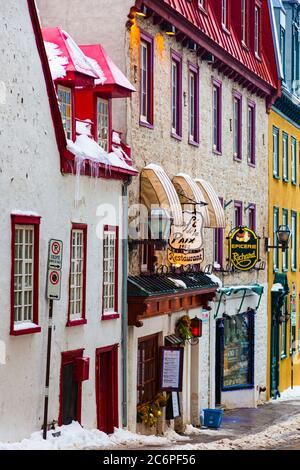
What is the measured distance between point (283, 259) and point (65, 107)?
23.2m

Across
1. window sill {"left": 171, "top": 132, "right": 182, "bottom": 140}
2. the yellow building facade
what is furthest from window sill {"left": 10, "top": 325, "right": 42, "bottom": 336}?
the yellow building facade

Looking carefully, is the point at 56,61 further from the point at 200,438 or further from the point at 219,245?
the point at 219,245

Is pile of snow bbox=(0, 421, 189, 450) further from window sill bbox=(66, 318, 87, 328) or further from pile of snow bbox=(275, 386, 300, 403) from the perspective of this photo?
pile of snow bbox=(275, 386, 300, 403)

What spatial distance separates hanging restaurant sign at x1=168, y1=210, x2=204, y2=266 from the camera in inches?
1068

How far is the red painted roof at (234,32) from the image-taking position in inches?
1169

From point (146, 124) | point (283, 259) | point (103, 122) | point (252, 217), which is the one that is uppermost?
point (146, 124)

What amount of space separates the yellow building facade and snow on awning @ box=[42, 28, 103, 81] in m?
19.4

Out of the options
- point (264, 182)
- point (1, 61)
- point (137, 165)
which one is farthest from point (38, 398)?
point (264, 182)

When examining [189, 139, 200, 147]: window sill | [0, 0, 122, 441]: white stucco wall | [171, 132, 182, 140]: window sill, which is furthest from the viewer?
[189, 139, 200, 147]: window sill

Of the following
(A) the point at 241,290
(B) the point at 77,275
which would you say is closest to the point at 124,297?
(B) the point at 77,275

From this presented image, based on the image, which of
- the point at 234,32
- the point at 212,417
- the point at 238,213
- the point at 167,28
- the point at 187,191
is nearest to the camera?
the point at 167,28

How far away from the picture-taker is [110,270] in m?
23.8
